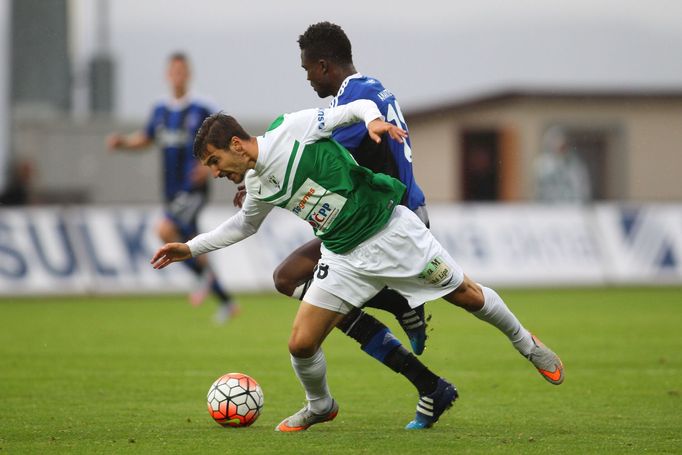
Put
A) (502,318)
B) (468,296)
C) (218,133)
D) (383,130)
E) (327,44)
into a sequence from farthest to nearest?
(327,44)
(502,318)
(468,296)
(218,133)
(383,130)

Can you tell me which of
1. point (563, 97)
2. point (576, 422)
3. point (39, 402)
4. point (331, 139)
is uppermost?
point (331, 139)

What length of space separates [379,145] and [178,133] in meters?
7.57

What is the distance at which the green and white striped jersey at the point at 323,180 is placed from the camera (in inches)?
273

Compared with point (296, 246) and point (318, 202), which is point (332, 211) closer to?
point (318, 202)

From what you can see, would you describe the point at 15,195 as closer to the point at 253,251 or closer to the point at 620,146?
the point at 253,251

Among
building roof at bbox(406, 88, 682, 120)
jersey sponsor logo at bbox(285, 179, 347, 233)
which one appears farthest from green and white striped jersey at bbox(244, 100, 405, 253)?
building roof at bbox(406, 88, 682, 120)

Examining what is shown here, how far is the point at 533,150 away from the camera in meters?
33.5

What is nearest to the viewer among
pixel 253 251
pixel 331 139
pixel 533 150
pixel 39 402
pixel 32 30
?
pixel 331 139

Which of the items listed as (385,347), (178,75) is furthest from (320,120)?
(178,75)

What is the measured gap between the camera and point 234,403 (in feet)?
24.2

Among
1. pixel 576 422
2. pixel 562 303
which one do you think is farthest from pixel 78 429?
pixel 562 303

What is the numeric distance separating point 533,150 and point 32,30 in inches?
518

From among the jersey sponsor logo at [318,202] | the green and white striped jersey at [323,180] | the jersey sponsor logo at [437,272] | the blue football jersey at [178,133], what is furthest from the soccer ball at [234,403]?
the blue football jersey at [178,133]

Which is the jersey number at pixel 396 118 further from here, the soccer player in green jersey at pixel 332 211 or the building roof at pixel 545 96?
the building roof at pixel 545 96
